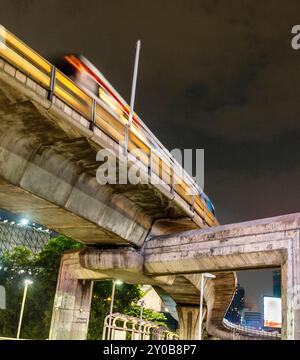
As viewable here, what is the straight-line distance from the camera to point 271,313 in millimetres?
66062

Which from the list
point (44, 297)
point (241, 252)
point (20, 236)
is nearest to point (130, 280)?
point (241, 252)

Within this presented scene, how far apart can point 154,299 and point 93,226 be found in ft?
256

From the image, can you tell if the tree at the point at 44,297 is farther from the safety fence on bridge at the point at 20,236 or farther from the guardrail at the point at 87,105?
the safety fence on bridge at the point at 20,236

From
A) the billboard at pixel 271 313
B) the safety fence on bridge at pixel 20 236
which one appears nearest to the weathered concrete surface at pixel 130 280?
the billboard at pixel 271 313

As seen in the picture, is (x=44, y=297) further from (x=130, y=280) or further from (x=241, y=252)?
(x=241, y=252)

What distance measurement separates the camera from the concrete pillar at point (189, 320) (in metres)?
29.3

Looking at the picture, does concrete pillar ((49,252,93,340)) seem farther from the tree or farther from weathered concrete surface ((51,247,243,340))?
the tree

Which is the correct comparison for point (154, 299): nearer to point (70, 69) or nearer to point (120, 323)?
point (120, 323)

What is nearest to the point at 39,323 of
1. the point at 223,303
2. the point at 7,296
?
the point at 7,296

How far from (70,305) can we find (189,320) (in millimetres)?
12037

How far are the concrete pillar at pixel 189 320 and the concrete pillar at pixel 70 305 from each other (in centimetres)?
1038

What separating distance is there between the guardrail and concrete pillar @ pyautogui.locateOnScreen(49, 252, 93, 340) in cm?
766
